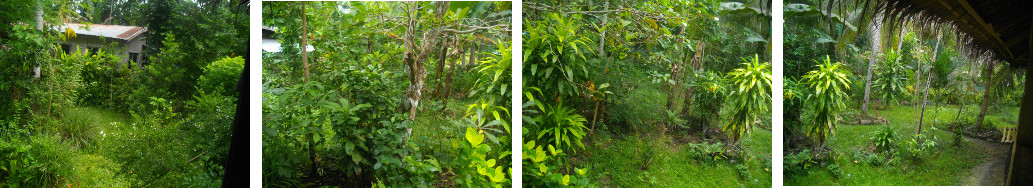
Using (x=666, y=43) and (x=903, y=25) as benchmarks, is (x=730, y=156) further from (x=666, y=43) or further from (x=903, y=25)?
(x=903, y=25)

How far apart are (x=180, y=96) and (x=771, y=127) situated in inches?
119

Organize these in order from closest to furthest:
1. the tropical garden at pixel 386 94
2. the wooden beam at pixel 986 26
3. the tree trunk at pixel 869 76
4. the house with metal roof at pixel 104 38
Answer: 1. the tropical garden at pixel 386 94
2. the wooden beam at pixel 986 26
3. the tree trunk at pixel 869 76
4. the house with metal roof at pixel 104 38

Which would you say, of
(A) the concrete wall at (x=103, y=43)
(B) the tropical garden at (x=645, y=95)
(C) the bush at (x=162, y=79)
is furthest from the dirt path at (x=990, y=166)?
(A) the concrete wall at (x=103, y=43)

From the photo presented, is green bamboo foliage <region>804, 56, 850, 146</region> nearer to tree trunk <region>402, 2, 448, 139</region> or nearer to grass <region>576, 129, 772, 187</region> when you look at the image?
grass <region>576, 129, 772, 187</region>

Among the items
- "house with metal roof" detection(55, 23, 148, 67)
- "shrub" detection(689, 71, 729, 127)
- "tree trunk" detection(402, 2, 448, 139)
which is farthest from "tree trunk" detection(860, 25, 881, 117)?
"house with metal roof" detection(55, 23, 148, 67)

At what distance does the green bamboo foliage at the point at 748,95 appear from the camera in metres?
2.47

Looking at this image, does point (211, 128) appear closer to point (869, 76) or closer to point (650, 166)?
point (650, 166)

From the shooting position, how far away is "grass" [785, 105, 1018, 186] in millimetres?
2527

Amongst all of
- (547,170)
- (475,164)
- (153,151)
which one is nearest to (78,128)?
(153,151)

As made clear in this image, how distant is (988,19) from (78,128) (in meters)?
4.50

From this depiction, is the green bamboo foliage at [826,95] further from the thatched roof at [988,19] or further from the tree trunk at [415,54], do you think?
the tree trunk at [415,54]

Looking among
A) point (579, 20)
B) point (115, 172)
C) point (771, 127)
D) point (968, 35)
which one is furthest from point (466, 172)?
point (968, 35)

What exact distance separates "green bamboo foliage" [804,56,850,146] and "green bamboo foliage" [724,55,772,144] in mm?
212

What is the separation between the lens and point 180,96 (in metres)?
2.63
